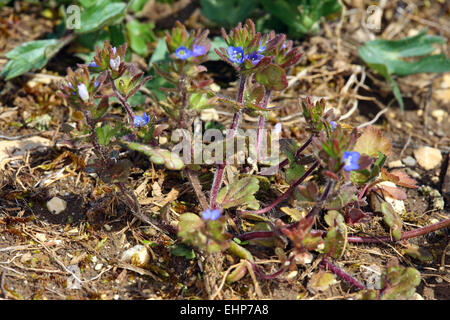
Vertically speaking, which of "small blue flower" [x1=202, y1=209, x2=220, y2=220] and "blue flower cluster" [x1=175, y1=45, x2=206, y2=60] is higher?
"blue flower cluster" [x1=175, y1=45, x2=206, y2=60]

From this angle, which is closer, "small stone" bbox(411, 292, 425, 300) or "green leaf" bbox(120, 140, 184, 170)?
"green leaf" bbox(120, 140, 184, 170)

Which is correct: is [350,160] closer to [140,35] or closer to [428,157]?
[428,157]

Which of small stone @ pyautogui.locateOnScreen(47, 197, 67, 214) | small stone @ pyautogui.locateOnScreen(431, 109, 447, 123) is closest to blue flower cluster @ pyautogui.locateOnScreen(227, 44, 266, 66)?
small stone @ pyautogui.locateOnScreen(47, 197, 67, 214)

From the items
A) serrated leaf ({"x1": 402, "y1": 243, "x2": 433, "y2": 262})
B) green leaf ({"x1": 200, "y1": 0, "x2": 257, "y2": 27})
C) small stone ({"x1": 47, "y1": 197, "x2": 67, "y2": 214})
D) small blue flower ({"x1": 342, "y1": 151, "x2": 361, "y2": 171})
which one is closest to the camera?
small blue flower ({"x1": 342, "y1": 151, "x2": 361, "y2": 171})

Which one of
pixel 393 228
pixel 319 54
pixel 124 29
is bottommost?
pixel 393 228

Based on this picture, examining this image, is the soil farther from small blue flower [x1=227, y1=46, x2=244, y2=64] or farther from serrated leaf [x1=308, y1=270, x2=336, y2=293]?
small blue flower [x1=227, y1=46, x2=244, y2=64]

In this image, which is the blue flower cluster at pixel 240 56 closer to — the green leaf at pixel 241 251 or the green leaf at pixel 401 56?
the green leaf at pixel 241 251
